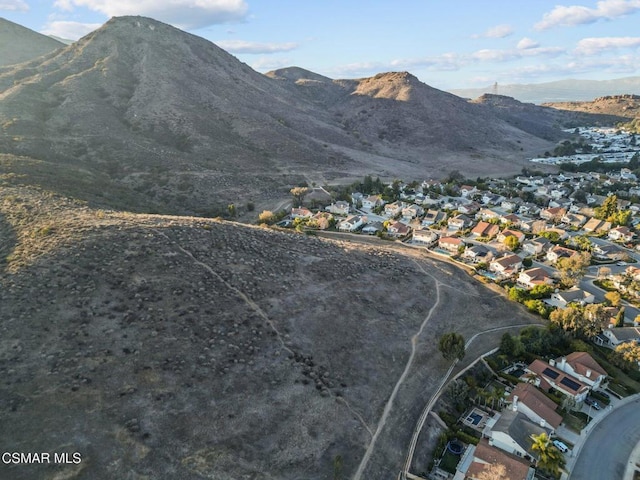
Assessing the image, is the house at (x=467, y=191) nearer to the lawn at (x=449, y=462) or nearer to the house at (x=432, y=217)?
the house at (x=432, y=217)

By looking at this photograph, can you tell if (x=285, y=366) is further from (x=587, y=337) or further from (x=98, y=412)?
(x=587, y=337)

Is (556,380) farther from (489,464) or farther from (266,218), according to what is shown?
(266,218)

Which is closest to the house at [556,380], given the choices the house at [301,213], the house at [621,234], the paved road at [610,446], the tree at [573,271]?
the paved road at [610,446]

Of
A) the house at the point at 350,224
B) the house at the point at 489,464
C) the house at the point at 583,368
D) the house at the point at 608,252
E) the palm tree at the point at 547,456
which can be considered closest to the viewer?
the house at the point at 489,464

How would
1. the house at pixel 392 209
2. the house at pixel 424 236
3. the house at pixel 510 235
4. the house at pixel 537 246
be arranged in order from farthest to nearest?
the house at pixel 392 209 < the house at pixel 424 236 < the house at pixel 510 235 < the house at pixel 537 246

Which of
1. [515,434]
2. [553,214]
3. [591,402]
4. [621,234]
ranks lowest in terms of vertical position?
[591,402]

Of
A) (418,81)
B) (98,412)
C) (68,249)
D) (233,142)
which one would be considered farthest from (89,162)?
(418,81)
